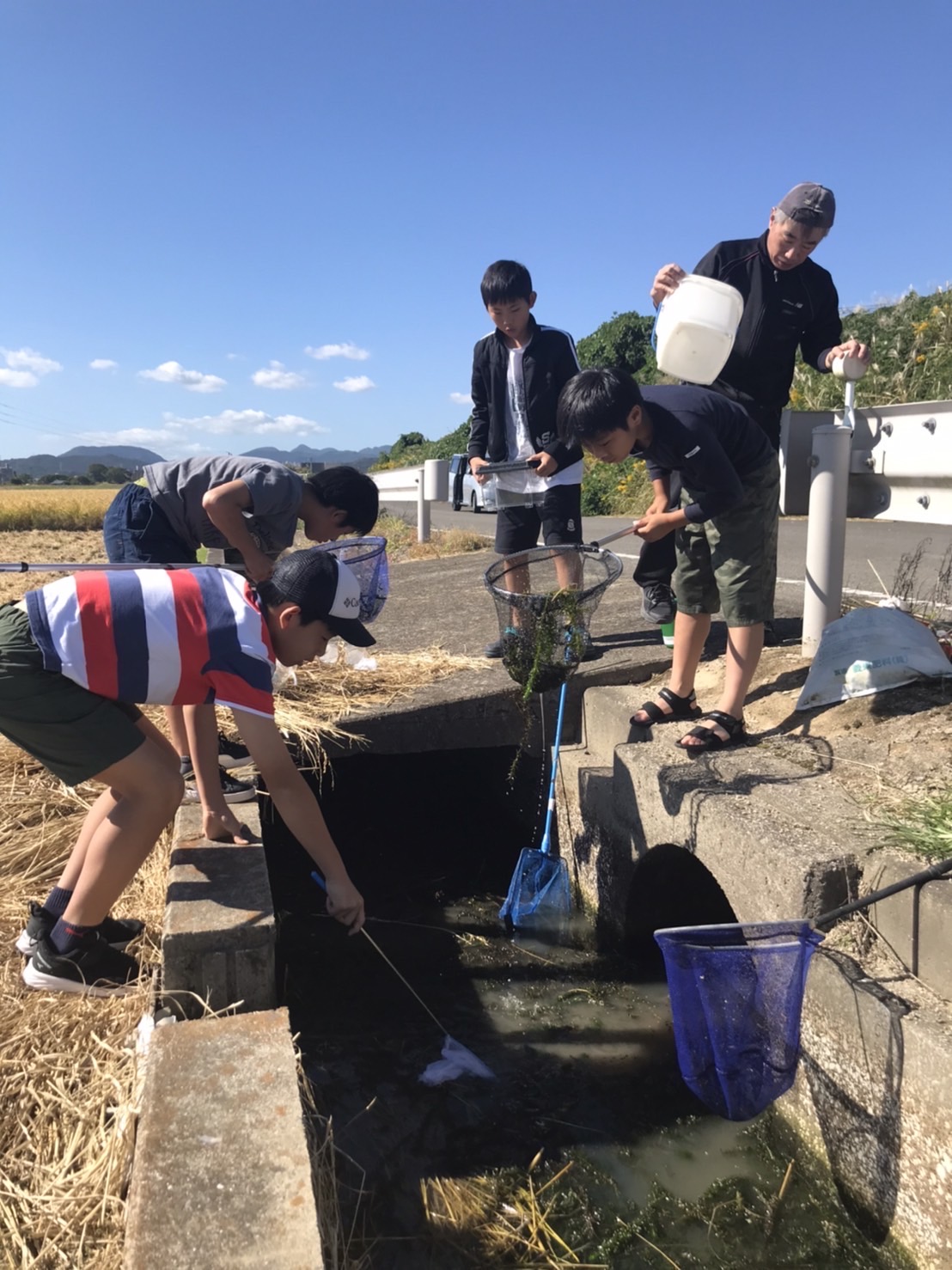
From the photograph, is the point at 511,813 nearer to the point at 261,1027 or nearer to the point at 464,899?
the point at 464,899

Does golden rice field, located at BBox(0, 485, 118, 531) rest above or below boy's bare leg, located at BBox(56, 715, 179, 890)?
above

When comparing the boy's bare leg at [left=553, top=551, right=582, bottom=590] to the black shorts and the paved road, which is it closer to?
the black shorts

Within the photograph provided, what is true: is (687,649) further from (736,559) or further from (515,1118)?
(515,1118)

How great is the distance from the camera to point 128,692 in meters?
2.79

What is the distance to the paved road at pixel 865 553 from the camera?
20.2ft

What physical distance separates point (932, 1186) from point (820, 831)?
96 centimetres

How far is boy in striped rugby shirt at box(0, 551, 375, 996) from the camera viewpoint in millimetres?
2729

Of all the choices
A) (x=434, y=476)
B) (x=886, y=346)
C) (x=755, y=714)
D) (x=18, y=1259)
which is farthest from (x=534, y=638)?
(x=886, y=346)

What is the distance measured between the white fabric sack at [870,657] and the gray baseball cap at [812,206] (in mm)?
1717

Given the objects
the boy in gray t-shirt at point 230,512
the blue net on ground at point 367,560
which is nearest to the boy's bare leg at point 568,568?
the blue net on ground at point 367,560

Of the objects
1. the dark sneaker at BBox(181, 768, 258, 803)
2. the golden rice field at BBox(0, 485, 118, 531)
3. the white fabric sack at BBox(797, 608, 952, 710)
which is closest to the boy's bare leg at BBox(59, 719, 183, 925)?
the dark sneaker at BBox(181, 768, 258, 803)

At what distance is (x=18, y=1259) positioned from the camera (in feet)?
6.66

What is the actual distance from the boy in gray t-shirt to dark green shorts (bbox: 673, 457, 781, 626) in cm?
138

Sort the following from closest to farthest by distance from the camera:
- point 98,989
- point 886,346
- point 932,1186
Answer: point 932,1186 < point 98,989 < point 886,346
